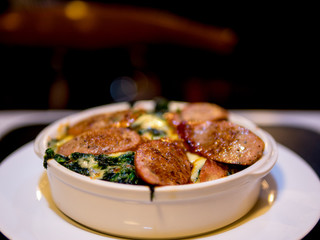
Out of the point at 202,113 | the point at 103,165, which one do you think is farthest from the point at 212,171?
the point at 202,113

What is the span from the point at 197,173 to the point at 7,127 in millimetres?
1539

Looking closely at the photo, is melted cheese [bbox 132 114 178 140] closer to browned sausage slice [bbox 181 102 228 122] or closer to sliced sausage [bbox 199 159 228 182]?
browned sausage slice [bbox 181 102 228 122]

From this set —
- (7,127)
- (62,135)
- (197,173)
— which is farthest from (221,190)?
(7,127)

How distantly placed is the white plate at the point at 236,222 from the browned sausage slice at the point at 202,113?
424 mm

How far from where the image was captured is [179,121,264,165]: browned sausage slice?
4.49 ft

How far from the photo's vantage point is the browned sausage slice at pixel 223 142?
1.37m

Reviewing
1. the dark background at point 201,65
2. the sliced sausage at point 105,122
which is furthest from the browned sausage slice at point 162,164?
the dark background at point 201,65

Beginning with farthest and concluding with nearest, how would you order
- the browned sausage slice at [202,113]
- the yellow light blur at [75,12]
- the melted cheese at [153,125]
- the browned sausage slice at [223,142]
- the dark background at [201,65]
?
1. the dark background at [201,65]
2. the yellow light blur at [75,12]
3. the browned sausage slice at [202,113]
4. the melted cheese at [153,125]
5. the browned sausage slice at [223,142]

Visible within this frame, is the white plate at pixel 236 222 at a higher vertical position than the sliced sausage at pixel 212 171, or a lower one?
lower

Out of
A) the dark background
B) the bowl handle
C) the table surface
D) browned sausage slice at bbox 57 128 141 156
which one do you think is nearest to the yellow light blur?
the dark background

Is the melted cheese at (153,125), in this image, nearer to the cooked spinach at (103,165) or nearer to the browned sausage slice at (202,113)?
the browned sausage slice at (202,113)

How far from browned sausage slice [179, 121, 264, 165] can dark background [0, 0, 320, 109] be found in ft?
10.0

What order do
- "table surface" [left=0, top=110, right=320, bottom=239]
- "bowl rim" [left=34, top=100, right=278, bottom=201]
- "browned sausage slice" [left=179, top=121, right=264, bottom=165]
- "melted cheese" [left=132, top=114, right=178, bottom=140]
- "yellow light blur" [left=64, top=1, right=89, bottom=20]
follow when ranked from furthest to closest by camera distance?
"yellow light blur" [left=64, top=1, right=89, bottom=20]
"table surface" [left=0, top=110, right=320, bottom=239]
"melted cheese" [left=132, top=114, right=178, bottom=140]
"browned sausage slice" [left=179, top=121, right=264, bottom=165]
"bowl rim" [left=34, top=100, right=278, bottom=201]

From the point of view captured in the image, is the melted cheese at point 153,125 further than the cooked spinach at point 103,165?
Yes
